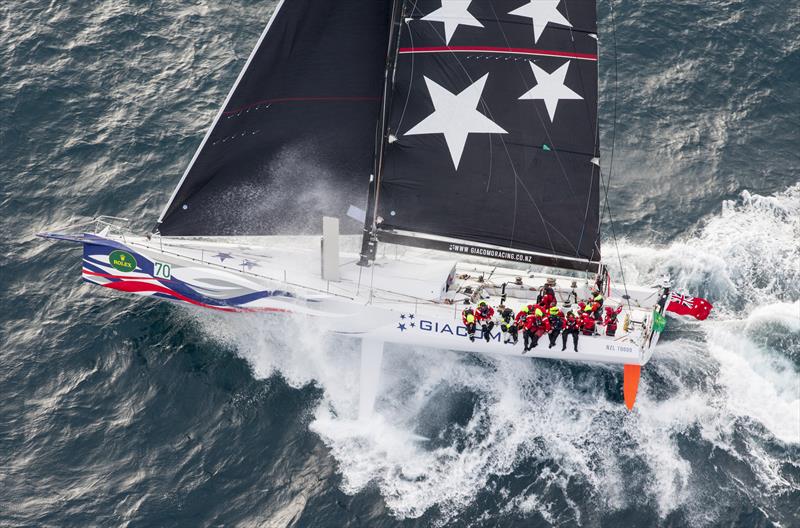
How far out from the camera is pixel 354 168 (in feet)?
114

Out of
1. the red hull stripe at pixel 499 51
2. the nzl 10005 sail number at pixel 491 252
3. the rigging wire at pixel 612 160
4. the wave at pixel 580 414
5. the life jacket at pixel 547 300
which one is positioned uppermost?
the red hull stripe at pixel 499 51

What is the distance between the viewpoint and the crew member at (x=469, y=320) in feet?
112

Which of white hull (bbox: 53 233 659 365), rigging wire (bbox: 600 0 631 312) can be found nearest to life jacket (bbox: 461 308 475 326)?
white hull (bbox: 53 233 659 365)

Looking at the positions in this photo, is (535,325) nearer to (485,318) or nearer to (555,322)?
(555,322)

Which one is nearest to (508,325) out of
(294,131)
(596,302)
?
(596,302)

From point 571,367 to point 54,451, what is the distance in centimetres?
1700

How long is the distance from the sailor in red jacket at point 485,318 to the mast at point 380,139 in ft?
13.6

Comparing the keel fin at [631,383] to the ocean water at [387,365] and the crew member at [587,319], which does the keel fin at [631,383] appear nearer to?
the ocean water at [387,365]

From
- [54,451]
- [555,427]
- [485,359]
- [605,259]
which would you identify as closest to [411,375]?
[485,359]

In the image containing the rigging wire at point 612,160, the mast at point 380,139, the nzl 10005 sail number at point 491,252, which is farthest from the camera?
the rigging wire at point 612,160

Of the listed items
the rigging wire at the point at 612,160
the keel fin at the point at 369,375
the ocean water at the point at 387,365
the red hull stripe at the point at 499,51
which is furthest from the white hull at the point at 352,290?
the red hull stripe at the point at 499,51

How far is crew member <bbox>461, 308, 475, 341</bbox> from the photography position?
34.1 m

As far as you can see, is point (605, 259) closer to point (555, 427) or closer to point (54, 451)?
point (555, 427)

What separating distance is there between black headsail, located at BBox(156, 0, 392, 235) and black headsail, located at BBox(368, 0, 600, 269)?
1.16m
